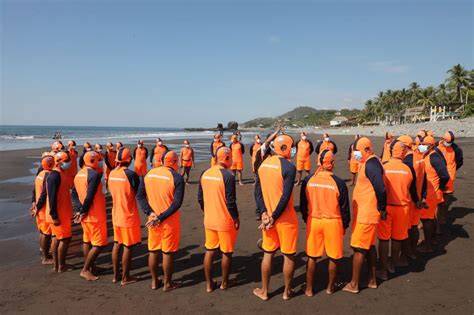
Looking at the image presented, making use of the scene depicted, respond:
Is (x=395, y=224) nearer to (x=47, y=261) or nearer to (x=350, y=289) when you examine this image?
(x=350, y=289)

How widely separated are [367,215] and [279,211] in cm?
141

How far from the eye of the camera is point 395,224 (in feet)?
16.9

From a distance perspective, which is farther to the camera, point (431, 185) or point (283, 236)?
point (431, 185)

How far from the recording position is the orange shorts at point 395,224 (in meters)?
5.09

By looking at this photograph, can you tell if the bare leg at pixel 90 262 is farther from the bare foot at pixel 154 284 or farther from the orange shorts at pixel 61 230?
the bare foot at pixel 154 284

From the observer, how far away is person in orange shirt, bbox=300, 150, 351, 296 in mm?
4438

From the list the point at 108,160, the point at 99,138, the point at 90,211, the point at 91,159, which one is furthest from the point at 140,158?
the point at 99,138

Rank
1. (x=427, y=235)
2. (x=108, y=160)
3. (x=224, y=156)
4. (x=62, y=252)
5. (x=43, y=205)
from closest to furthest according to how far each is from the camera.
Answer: (x=224, y=156)
(x=62, y=252)
(x=43, y=205)
(x=427, y=235)
(x=108, y=160)

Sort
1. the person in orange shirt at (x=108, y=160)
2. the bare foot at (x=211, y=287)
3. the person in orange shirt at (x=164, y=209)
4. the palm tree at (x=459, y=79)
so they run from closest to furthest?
the person in orange shirt at (x=164, y=209)
the bare foot at (x=211, y=287)
the person in orange shirt at (x=108, y=160)
the palm tree at (x=459, y=79)

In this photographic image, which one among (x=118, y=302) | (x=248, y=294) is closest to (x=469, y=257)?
(x=248, y=294)

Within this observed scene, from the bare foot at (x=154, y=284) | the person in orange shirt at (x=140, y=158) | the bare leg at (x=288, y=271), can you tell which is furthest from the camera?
the person in orange shirt at (x=140, y=158)

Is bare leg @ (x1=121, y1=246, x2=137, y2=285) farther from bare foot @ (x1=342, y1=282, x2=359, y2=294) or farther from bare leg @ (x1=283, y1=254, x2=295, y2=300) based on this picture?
bare foot @ (x1=342, y1=282, x2=359, y2=294)

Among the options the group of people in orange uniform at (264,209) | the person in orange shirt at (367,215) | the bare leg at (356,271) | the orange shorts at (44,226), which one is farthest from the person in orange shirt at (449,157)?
the orange shorts at (44,226)

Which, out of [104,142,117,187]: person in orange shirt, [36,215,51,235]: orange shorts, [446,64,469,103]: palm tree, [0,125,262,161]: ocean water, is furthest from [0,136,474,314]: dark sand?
[446,64,469,103]: palm tree
